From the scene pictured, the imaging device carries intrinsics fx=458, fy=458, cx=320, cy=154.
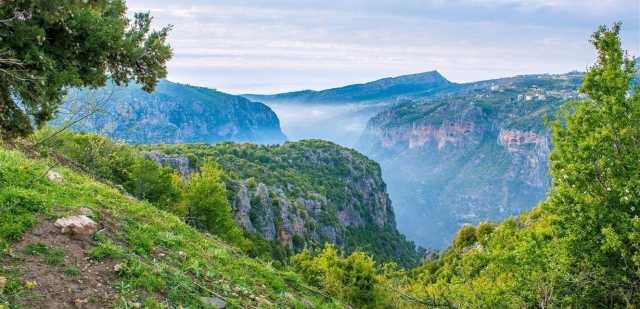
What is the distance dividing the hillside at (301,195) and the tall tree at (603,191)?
61.1 metres

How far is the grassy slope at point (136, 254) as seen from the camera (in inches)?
412

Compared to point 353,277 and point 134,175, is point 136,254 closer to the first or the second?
point 353,277

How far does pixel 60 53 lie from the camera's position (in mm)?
10594

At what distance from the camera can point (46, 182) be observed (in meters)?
15.1

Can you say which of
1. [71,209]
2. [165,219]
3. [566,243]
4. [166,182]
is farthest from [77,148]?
[566,243]

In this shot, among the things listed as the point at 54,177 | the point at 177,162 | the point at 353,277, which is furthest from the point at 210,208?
the point at 177,162

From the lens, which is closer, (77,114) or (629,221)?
(77,114)

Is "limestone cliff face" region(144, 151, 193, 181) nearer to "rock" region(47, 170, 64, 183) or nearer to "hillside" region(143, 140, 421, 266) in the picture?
"hillside" region(143, 140, 421, 266)

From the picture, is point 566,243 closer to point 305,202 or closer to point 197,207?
point 197,207

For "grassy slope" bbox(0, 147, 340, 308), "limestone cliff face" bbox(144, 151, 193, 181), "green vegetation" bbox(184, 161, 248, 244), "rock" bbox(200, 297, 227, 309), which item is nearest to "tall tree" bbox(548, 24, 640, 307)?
"grassy slope" bbox(0, 147, 340, 308)

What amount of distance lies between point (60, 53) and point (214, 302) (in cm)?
704

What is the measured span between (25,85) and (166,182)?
115 feet

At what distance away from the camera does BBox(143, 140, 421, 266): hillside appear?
91.7m

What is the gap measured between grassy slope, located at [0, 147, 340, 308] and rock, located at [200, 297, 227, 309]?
0.68 feet
